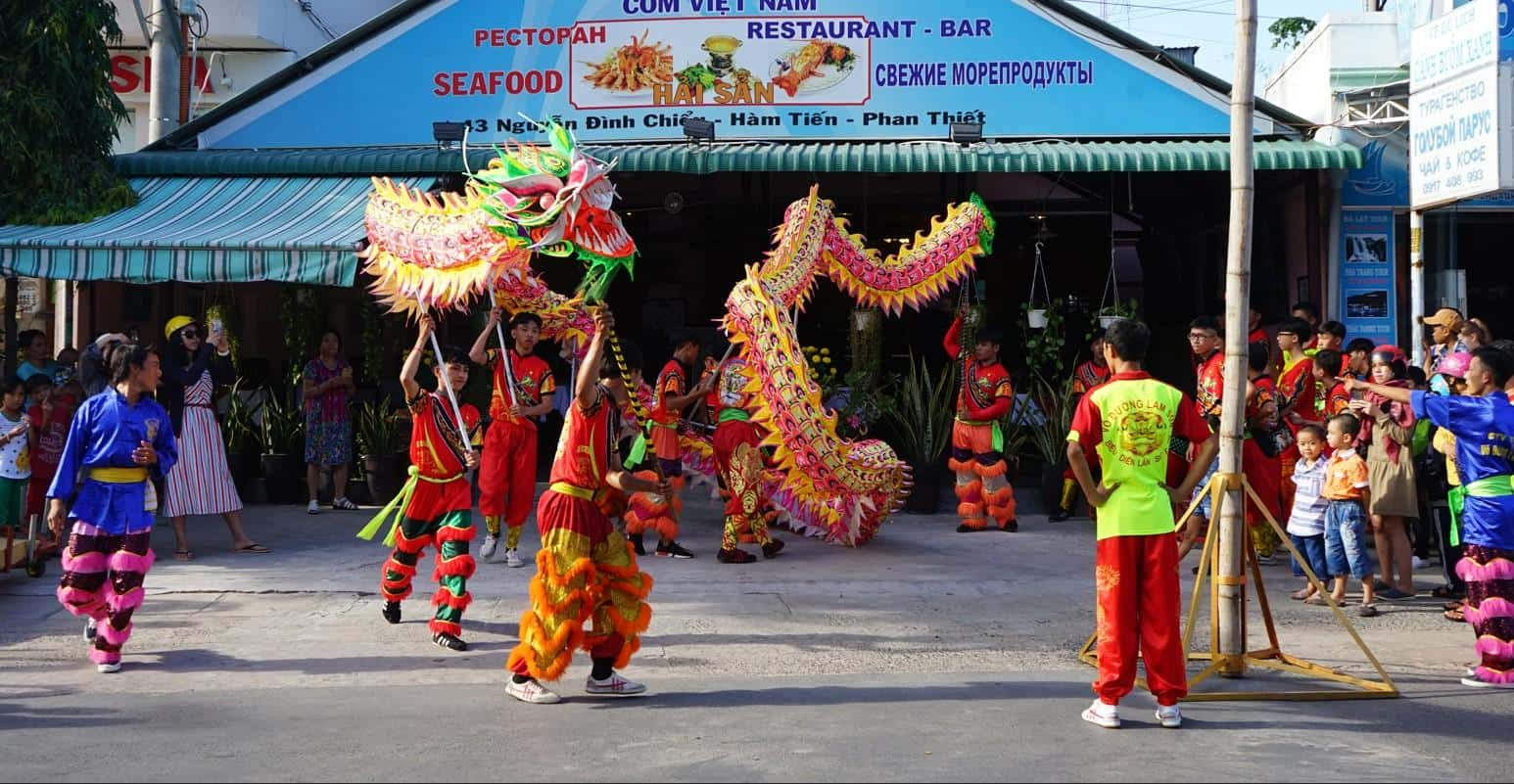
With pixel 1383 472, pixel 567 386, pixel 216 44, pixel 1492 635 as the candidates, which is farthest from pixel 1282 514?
pixel 216 44

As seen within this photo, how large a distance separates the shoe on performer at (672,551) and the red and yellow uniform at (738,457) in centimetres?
38

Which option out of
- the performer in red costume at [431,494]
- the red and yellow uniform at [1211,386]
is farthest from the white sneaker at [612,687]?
the red and yellow uniform at [1211,386]

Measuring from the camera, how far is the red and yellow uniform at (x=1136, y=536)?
5.77 metres

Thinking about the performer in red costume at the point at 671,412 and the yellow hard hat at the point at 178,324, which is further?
the yellow hard hat at the point at 178,324

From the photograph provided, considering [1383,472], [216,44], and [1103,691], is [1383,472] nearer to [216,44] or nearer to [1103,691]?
[1103,691]

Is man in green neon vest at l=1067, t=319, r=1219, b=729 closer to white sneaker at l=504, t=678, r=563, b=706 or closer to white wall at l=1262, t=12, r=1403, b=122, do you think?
white sneaker at l=504, t=678, r=563, b=706

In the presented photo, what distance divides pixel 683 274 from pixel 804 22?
4.03m

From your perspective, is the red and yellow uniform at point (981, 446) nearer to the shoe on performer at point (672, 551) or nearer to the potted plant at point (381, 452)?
the shoe on performer at point (672, 551)

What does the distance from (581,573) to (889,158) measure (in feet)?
24.2

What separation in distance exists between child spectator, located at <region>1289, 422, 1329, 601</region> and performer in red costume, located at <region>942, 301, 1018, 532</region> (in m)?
2.93

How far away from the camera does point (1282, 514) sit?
1002 cm

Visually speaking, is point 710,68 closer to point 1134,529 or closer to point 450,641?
point 450,641

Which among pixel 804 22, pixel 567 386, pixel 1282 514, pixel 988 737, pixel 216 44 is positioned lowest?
pixel 988 737

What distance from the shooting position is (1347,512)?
28.0ft
